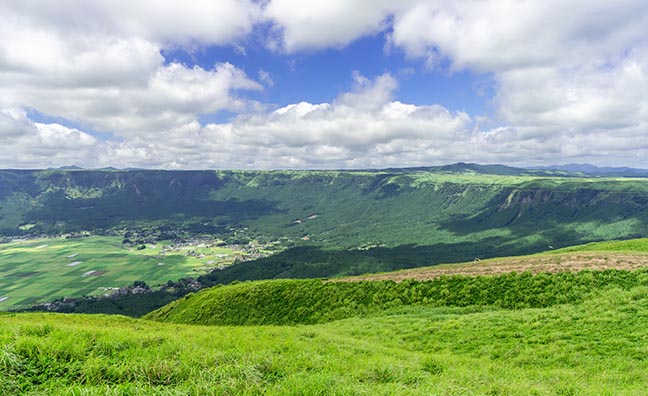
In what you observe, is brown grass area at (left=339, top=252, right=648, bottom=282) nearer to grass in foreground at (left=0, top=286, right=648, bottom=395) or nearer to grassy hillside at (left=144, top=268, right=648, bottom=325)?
grassy hillside at (left=144, top=268, right=648, bottom=325)

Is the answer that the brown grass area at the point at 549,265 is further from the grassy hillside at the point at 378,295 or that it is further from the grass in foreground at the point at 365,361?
the grass in foreground at the point at 365,361

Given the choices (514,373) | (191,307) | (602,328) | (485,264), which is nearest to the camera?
(514,373)

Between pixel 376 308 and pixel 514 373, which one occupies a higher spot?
pixel 514 373

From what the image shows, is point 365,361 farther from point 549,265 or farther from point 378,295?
point 549,265

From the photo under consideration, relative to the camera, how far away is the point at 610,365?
16375 mm

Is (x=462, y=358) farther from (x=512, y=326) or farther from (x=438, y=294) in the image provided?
(x=438, y=294)

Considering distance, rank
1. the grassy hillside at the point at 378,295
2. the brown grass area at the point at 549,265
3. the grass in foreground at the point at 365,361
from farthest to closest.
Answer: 1. the brown grass area at the point at 549,265
2. the grassy hillside at the point at 378,295
3. the grass in foreground at the point at 365,361

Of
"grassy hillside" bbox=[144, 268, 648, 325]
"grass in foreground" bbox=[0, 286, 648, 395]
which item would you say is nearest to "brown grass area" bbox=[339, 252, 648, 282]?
"grassy hillside" bbox=[144, 268, 648, 325]

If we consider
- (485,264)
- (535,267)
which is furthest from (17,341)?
(485,264)

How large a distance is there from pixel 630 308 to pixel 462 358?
589 inches

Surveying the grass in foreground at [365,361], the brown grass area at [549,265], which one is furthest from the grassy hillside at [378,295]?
the grass in foreground at [365,361]

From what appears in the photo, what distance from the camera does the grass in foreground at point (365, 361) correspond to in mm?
9453

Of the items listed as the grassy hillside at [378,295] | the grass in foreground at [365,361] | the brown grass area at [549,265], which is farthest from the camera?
the brown grass area at [549,265]

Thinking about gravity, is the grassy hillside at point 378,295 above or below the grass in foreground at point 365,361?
below
